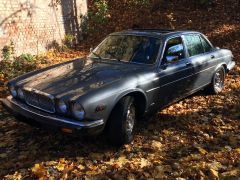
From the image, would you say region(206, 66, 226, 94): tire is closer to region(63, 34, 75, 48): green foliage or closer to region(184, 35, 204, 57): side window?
region(184, 35, 204, 57): side window

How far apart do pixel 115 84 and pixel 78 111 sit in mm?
716

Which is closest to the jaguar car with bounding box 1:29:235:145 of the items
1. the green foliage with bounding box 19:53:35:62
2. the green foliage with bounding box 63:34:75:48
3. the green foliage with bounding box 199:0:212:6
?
the green foliage with bounding box 19:53:35:62

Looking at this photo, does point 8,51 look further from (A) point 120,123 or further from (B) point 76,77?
(A) point 120,123

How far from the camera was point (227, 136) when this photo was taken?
572 cm

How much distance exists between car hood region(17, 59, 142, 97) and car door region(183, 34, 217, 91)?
1.55 m

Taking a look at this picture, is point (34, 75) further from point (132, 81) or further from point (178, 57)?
point (178, 57)

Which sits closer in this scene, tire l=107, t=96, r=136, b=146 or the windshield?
tire l=107, t=96, r=136, b=146

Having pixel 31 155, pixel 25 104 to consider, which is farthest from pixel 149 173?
pixel 25 104

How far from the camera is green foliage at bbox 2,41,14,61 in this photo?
→ 912 cm

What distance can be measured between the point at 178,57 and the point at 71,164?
2.78 meters

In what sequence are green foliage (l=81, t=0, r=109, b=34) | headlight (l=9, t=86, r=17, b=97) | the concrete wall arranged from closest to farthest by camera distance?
headlight (l=9, t=86, r=17, b=97)
the concrete wall
green foliage (l=81, t=0, r=109, b=34)

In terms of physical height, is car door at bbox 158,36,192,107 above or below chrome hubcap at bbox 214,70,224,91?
above

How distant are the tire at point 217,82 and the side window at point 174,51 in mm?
1581

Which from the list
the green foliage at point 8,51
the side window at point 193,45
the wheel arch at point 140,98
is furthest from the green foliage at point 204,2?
the wheel arch at point 140,98
